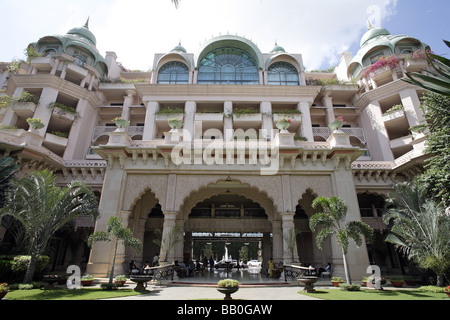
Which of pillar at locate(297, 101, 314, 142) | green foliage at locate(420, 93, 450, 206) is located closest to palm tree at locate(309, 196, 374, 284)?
green foliage at locate(420, 93, 450, 206)

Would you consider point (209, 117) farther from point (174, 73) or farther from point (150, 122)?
point (174, 73)

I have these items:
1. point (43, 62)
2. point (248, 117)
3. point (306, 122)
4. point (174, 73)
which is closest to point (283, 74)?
point (306, 122)

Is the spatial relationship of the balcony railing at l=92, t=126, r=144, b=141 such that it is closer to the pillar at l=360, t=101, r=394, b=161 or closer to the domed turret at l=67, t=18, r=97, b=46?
the domed turret at l=67, t=18, r=97, b=46

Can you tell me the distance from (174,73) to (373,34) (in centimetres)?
2257

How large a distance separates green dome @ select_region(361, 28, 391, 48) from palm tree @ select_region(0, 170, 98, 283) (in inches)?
1268

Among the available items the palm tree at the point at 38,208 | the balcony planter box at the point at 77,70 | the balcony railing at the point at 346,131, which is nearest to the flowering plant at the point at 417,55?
the balcony railing at the point at 346,131

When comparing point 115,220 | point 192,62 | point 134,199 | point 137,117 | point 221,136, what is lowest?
point 115,220

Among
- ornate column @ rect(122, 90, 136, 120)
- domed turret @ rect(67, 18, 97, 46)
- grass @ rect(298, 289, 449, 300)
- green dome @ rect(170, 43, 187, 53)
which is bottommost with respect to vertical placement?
grass @ rect(298, 289, 449, 300)

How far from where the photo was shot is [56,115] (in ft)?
73.6

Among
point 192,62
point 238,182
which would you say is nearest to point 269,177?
point 238,182

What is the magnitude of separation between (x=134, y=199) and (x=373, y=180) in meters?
17.2

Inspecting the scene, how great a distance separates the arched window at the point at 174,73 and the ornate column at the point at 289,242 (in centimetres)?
1685

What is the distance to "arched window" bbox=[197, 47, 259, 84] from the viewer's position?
81.2ft

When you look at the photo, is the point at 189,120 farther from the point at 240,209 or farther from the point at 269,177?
the point at 269,177
